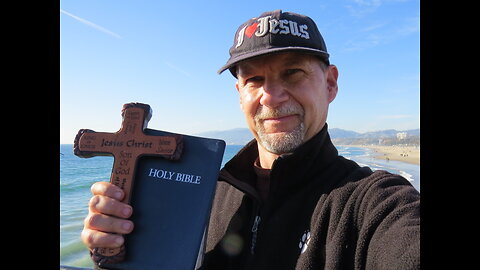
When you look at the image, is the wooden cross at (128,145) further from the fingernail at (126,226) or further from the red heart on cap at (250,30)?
the red heart on cap at (250,30)

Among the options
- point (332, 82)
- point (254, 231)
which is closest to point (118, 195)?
point (254, 231)

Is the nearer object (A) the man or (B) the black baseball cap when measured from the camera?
(A) the man

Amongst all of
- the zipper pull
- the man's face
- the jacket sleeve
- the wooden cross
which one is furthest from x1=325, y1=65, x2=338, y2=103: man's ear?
the wooden cross

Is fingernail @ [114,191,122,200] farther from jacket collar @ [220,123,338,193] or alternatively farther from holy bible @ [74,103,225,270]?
jacket collar @ [220,123,338,193]

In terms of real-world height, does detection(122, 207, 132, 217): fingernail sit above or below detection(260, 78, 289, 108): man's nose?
below

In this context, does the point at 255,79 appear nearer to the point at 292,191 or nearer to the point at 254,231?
the point at 292,191

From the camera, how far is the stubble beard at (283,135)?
1408 mm

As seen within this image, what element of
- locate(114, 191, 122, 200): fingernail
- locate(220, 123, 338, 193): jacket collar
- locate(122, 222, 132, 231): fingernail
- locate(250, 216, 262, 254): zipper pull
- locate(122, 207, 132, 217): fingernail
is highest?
locate(220, 123, 338, 193): jacket collar

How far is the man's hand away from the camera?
110 centimetres

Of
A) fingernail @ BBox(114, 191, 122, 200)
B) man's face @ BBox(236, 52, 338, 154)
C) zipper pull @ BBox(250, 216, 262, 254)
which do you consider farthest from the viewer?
man's face @ BBox(236, 52, 338, 154)

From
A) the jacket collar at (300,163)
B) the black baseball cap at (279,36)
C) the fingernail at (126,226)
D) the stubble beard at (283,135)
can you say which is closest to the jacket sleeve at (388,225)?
the jacket collar at (300,163)

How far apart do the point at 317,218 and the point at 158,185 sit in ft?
2.11
